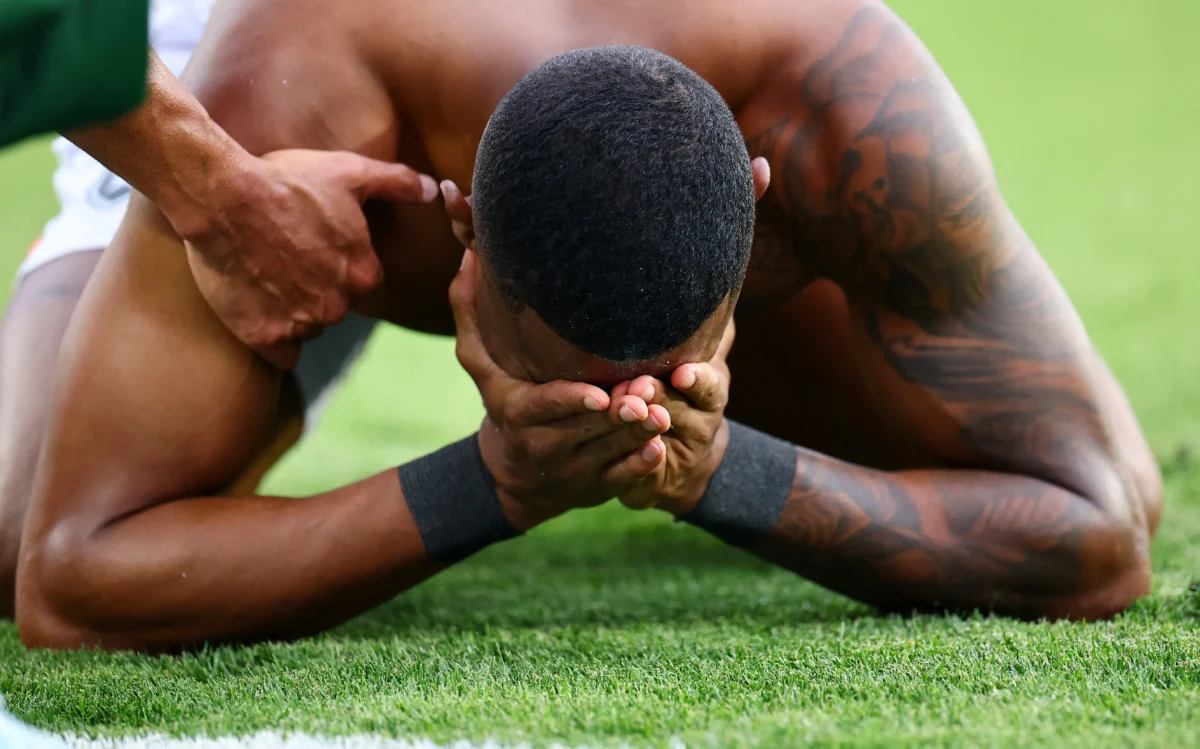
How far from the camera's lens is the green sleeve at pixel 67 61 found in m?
0.68

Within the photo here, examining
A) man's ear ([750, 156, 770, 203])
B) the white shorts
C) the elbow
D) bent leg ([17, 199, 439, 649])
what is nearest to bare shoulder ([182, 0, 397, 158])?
bent leg ([17, 199, 439, 649])

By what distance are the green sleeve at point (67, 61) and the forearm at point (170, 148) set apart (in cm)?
33

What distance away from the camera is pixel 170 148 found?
3.43 ft

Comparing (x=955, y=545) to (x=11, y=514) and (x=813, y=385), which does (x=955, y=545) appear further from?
(x=11, y=514)

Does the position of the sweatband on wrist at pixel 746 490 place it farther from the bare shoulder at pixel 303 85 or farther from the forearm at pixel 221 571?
the bare shoulder at pixel 303 85

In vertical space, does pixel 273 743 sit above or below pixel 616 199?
below

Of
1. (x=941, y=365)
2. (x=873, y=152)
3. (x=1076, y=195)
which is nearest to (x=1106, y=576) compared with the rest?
(x=941, y=365)

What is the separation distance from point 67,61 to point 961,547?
0.88 m

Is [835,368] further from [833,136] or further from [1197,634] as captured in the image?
[1197,634]

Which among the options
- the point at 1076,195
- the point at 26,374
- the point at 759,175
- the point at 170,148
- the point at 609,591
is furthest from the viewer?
the point at 1076,195

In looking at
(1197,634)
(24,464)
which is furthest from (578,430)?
(24,464)

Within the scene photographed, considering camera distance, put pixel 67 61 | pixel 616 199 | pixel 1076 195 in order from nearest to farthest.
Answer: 1. pixel 67 61
2. pixel 616 199
3. pixel 1076 195

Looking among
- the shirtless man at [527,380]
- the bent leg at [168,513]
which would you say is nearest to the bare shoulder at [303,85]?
the shirtless man at [527,380]

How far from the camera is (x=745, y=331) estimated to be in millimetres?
Answer: 1432
